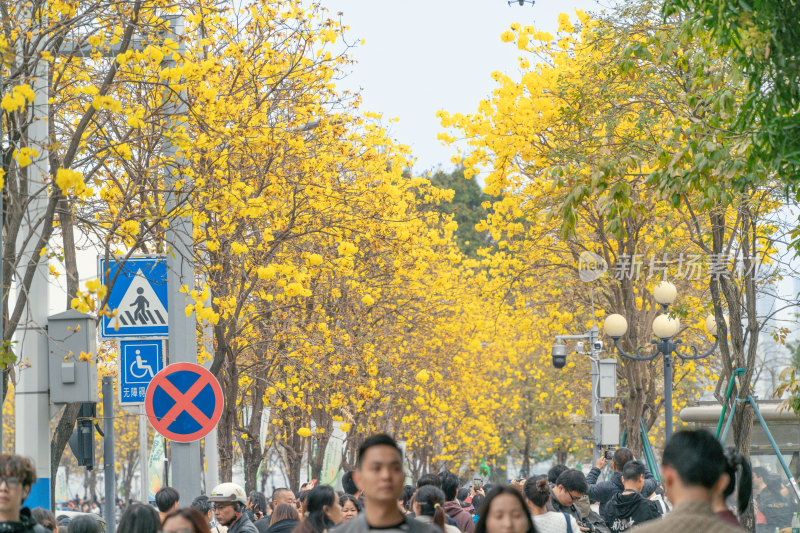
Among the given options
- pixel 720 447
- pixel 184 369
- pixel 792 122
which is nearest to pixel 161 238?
pixel 184 369

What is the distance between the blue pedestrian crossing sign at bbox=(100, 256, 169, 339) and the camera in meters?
11.2

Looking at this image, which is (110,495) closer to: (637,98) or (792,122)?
(792,122)

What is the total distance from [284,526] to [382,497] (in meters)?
4.12

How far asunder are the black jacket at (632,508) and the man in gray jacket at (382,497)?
5929 mm

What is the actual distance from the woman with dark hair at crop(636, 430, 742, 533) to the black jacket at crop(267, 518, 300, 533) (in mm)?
4780

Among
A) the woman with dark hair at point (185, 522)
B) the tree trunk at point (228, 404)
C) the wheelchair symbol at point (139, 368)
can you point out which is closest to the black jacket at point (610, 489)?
the wheelchair symbol at point (139, 368)

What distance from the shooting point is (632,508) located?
34.9 feet

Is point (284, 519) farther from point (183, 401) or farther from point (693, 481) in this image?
point (693, 481)

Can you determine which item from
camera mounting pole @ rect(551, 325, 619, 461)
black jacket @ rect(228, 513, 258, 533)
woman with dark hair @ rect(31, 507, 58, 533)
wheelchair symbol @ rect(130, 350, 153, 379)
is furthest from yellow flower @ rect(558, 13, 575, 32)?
woman with dark hair @ rect(31, 507, 58, 533)

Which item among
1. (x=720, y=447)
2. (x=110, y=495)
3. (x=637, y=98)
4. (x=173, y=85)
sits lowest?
(x=110, y=495)

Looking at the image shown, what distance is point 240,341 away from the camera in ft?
58.9

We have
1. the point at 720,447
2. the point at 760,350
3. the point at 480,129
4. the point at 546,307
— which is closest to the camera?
the point at 720,447

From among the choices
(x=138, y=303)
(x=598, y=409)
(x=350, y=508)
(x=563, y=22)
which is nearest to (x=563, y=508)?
(x=350, y=508)

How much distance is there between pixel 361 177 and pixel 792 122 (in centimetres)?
1221
